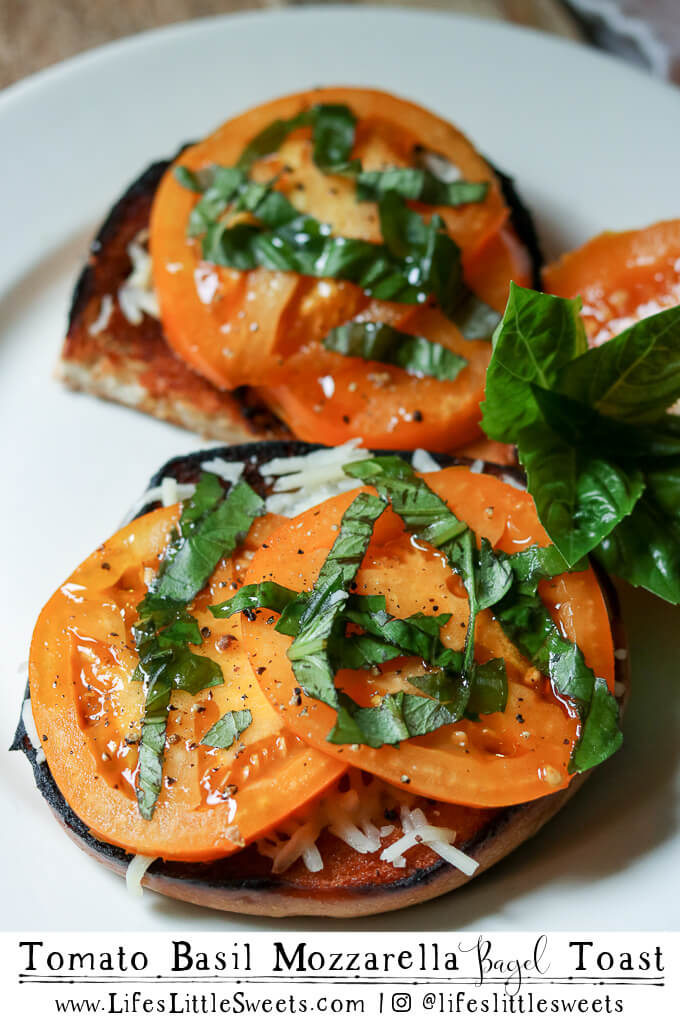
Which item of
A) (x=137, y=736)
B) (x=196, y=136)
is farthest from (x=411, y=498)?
(x=196, y=136)

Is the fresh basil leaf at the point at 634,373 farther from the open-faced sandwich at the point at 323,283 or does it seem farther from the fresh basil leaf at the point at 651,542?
the open-faced sandwich at the point at 323,283

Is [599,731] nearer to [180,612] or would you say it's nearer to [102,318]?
[180,612]

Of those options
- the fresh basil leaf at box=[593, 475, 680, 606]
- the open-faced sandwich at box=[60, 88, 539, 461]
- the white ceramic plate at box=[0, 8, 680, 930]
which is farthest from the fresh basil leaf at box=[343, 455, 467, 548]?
the white ceramic plate at box=[0, 8, 680, 930]

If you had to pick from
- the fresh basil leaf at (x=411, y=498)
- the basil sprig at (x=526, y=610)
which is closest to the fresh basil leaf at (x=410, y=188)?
the fresh basil leaf at (x=411, y=498)

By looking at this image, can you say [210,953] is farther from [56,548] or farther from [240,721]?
[56,548]

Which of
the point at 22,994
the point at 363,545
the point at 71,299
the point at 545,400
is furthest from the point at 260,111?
the point at 22,994

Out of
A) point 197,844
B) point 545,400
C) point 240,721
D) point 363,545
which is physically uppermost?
point 545,400
